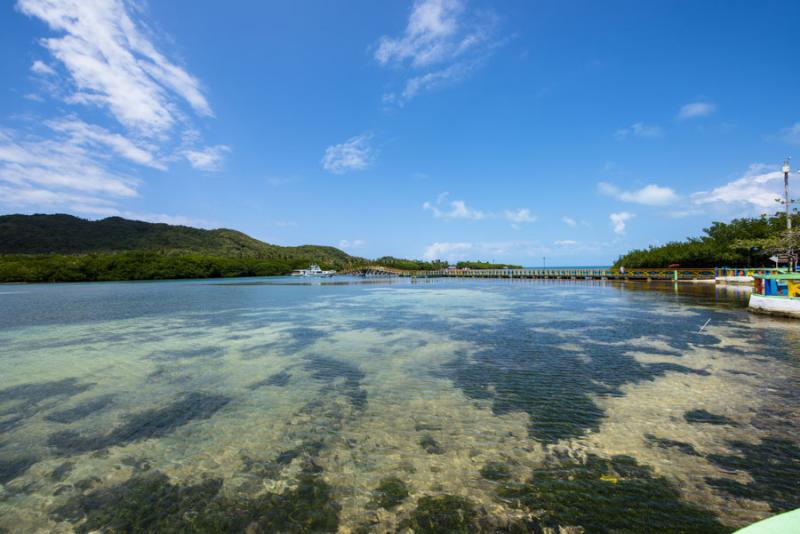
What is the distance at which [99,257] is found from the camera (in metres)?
121

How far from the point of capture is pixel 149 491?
544 cm

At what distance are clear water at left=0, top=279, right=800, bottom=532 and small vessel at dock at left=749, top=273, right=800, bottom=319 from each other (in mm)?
6133

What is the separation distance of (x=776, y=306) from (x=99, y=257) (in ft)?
530

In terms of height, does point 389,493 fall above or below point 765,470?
below

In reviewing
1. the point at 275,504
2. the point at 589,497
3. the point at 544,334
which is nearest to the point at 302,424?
the point at 275,504

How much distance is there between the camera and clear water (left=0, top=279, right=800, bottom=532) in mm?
4816

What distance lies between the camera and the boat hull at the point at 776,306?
62.6 ft

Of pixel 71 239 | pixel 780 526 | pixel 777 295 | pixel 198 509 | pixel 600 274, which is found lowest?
pixel 198 509

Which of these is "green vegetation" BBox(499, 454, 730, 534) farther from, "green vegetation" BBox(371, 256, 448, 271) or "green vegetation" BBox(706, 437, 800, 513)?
"green vegetation" BBox(371, 256, 448, 271)

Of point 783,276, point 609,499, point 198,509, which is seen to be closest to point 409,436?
point 609,499

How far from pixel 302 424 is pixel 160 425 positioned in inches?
128

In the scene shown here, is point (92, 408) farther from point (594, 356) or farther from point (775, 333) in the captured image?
point (775, 333)

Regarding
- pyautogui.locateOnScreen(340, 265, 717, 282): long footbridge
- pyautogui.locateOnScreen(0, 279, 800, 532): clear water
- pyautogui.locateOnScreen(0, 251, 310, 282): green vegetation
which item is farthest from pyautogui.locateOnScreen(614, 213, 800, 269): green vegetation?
pyautogui.locateOnScreen(0, 251, 310, 282): green vegetation

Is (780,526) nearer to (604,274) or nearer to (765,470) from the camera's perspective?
(765,470)
